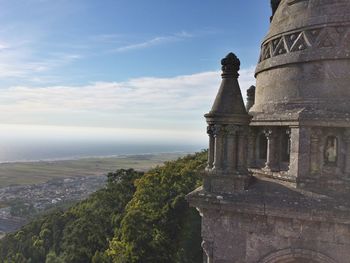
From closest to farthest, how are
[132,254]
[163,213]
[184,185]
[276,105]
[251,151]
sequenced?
[276,105], [251,151], [132,254], [163,213], [184,185]

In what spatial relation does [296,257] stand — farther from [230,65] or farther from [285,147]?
[230,65]

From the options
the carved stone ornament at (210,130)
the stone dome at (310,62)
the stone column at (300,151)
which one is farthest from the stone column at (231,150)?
the stone column at (300,151)

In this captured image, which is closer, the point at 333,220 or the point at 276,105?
the point at 333,220

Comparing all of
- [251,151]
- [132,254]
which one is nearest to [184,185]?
[132,254]

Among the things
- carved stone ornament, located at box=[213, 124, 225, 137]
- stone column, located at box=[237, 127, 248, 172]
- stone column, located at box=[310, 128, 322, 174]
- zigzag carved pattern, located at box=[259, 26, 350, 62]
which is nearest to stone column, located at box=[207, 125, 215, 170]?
carved stone ornament, located at box=[213, 124, 225, 137]

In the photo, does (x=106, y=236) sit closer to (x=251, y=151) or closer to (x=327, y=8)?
(x=251, y=151)

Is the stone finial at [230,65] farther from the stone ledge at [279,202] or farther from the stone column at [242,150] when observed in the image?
the stone ledge at [279,202]

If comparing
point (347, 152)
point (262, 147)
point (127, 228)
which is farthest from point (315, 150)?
point (127, 228)
